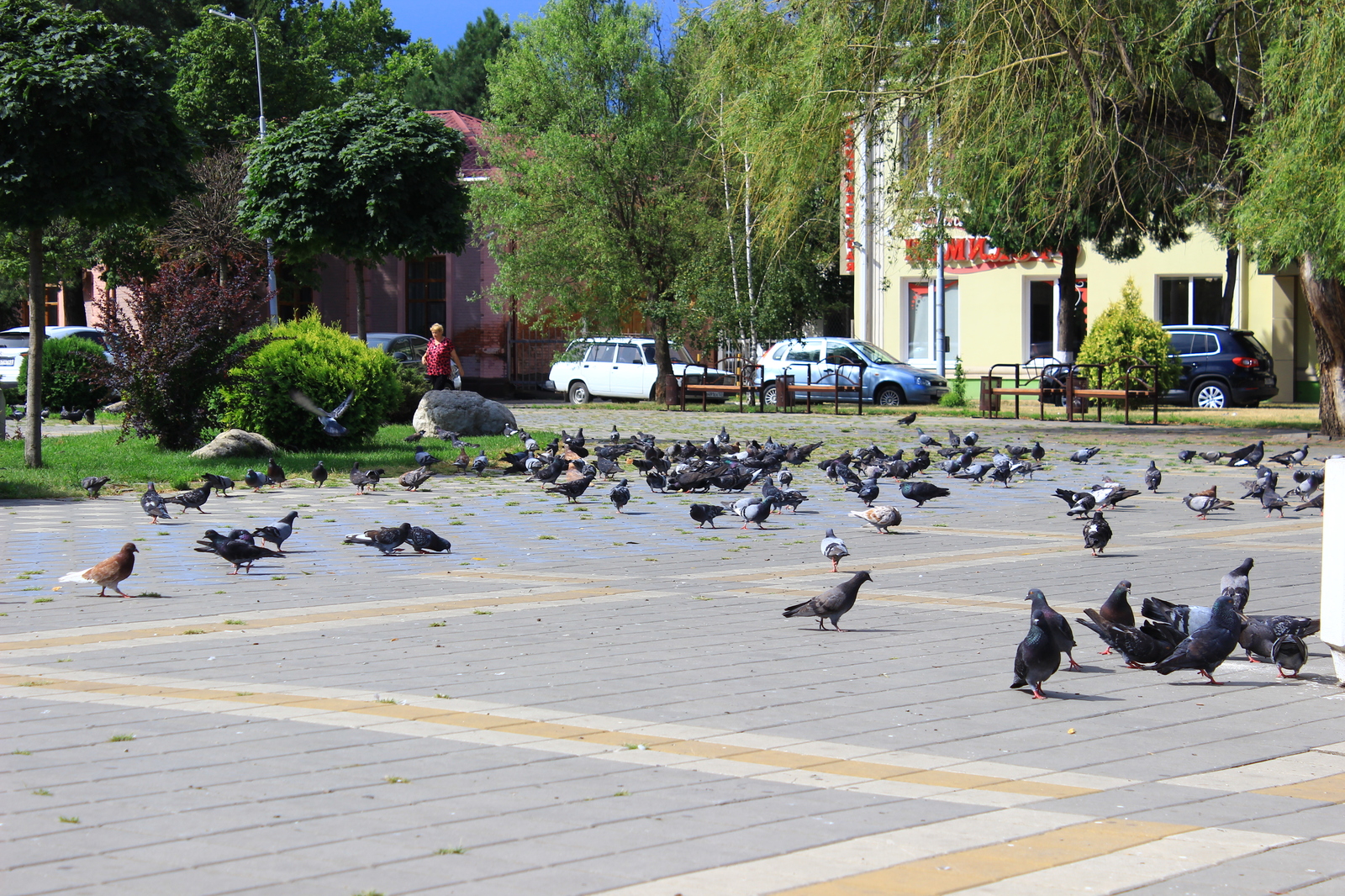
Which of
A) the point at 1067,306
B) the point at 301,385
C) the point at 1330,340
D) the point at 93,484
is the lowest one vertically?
the point at 93,484

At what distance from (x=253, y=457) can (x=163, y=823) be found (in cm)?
1286

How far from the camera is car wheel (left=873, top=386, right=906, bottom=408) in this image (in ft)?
98.5

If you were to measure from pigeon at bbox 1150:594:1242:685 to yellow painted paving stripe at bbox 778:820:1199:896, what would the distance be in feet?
6.76

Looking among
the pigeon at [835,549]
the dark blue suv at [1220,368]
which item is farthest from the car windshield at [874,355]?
the pigeon at [835,549]

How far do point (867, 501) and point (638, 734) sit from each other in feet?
25.6

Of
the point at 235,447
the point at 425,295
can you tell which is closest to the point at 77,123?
the point at 235,447

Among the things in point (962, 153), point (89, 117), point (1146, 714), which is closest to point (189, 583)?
point (1146, 714)

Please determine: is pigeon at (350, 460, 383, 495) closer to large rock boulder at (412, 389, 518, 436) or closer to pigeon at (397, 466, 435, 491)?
pigeon at (397, 466, 435, 491)

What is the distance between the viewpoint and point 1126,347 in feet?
90.9

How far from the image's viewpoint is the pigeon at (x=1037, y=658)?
17.8ft

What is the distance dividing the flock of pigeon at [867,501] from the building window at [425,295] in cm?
2202

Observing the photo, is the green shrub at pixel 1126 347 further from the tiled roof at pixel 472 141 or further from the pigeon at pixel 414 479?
the pigeon at pixel 414 479

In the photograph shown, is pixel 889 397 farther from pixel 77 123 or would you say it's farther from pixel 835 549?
pixel 835 549

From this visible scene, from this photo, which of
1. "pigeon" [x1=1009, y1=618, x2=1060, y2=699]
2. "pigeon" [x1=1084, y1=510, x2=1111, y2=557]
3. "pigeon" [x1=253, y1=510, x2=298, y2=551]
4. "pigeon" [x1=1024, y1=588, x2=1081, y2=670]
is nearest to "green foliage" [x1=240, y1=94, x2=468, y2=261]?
"pigeon" [x1=253, y1=510, x2=298, y2=551]
